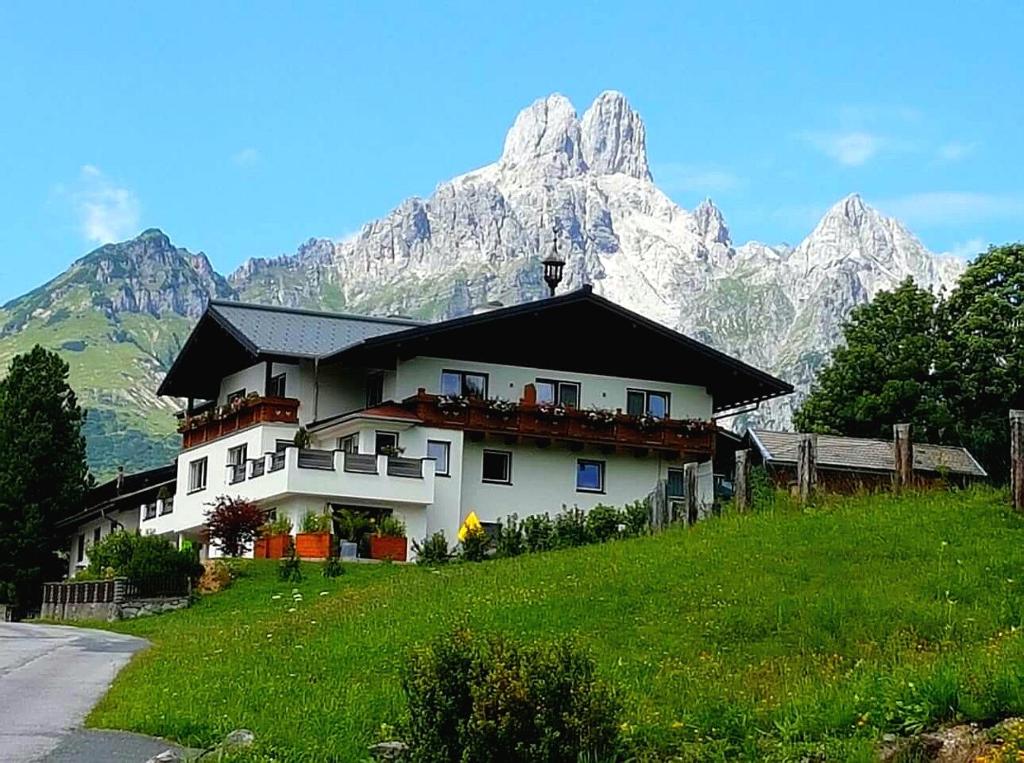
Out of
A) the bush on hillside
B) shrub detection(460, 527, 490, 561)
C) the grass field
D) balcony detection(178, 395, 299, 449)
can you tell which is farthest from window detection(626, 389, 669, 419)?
the grass field

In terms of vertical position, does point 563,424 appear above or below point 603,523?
above

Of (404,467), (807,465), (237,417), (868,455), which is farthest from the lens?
(868,455)

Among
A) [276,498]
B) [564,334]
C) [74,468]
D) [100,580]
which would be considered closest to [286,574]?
[100,580]

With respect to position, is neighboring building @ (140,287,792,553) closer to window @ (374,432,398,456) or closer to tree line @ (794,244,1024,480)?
window @ (374,432,398,456)

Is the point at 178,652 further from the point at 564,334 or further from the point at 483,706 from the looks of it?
the point at 564,334

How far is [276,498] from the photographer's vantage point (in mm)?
49781

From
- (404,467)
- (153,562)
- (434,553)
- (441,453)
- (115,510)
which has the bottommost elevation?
(153,562)

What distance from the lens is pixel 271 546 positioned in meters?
46.8

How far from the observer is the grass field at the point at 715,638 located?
1366cm

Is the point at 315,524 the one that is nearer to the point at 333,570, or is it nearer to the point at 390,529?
the point at 390,529

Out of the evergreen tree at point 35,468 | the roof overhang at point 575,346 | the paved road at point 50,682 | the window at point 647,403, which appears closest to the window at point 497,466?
the roof overhang at point 575,346

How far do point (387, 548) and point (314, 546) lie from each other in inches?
82.2

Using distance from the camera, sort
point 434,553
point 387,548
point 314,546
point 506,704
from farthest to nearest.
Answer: point 387,548, point 314,546, point 434,553, point 506,704

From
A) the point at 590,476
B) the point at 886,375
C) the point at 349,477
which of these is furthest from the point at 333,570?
the point at 886,375
